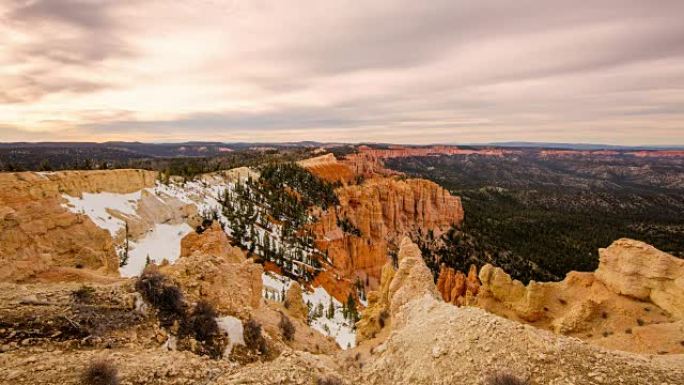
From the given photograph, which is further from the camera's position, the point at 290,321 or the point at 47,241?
the point at 290,321

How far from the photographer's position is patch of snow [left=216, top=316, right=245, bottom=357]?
11151 millimetres

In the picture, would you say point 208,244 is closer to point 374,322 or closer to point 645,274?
point 374,322

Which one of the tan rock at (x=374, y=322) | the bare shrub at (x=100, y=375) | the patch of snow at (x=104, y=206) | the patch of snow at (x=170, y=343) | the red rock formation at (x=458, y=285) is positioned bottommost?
the red rock formation at (x=458, y=285)

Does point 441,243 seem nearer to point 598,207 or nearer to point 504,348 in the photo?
point 504,348

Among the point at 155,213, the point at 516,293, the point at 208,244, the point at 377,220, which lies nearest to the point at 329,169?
the point at 377,220

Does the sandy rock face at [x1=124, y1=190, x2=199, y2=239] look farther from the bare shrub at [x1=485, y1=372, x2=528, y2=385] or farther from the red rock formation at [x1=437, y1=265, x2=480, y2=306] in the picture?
the bare shrub at [x1=485, y1=372, x2=528, y2=385]

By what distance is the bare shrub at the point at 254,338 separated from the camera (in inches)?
445

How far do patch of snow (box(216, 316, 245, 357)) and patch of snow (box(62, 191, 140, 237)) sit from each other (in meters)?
29.6

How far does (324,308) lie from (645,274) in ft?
98.9

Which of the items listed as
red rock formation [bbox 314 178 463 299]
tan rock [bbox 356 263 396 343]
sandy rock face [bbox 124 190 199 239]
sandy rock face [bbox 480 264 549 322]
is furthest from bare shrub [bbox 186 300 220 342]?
red rock formation [bbox 314 178 463 299]

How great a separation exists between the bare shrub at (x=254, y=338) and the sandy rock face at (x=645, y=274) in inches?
733

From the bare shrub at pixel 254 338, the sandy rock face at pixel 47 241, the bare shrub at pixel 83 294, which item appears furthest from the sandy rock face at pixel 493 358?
the sandy rock face at pixel 47 241

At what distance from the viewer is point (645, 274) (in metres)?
19.3

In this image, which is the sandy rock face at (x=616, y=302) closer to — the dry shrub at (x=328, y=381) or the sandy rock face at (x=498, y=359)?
the sandy rock face at (x=498, y=359)
